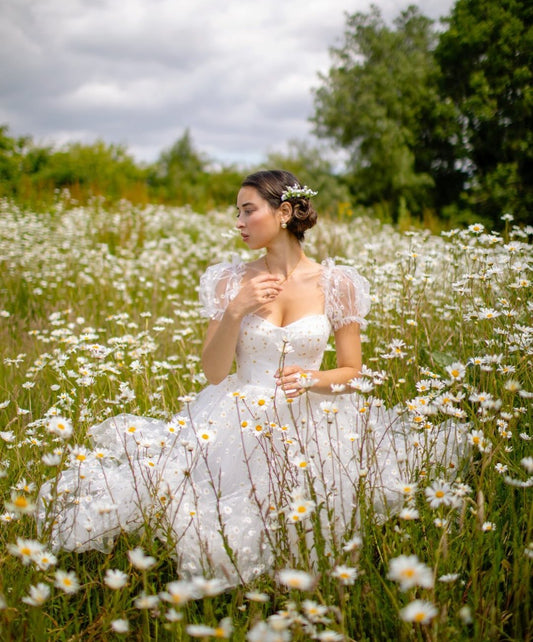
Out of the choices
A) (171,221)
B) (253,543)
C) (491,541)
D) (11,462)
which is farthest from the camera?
(171,221)

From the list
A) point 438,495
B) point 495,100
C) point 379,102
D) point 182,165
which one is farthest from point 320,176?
point 438,495

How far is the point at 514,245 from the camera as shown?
274cm

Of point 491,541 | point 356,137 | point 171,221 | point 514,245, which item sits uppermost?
point 356,137

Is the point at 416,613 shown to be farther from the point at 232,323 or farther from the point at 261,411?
the point at 232,323

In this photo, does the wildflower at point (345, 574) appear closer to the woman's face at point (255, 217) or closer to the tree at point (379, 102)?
the woman's face at point (255, 217)

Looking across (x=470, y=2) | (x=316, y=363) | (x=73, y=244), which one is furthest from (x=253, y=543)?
(x=470, y=2)

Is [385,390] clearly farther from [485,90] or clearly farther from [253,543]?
[485,90]

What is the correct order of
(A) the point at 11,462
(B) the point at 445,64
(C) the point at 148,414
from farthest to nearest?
(B) the point at 445,64 < (C) the point at 148,414 < (A) the point at 11,462

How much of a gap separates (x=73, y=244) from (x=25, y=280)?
1.39 m

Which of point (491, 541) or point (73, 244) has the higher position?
point (73, 244)

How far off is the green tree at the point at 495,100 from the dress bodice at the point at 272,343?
6.83 metres

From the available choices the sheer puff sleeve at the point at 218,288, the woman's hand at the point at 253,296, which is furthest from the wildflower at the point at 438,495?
the sheer puff sleeve at the point at 218,288

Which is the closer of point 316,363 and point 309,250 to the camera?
point 316,363

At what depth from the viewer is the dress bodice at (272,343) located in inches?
97.3
